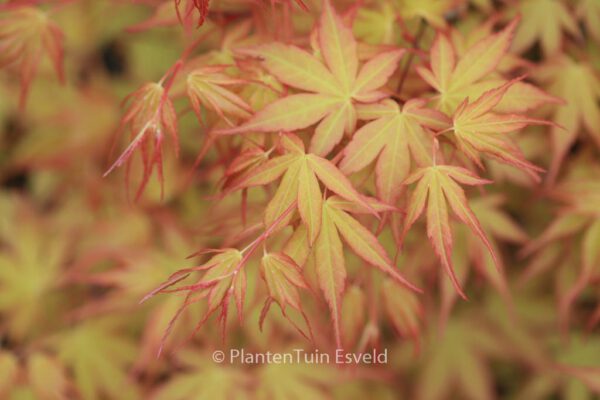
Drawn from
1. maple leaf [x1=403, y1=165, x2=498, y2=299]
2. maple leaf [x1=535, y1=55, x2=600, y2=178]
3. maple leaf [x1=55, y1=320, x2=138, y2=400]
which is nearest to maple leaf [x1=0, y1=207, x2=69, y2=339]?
maple leaf [x1=55, y1=320, x2=138, y2=400]

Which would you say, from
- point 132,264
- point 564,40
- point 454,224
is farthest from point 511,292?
point 132,264

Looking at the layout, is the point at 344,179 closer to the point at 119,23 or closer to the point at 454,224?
the point at 454,224

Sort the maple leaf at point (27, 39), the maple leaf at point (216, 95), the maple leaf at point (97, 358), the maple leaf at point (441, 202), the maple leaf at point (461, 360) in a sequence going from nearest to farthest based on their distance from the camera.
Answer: the maple leaf at point (441, 202) → the maple leaf at point (216, 95) → the maple leaf at point (27, 39) → the maple leaf at point (97, 358) → the maple leaf at point (461, 360)

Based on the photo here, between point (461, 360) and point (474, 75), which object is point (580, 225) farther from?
point (461, 360)

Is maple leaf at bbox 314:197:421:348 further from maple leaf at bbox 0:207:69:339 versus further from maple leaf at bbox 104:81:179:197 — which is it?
maple leaf at bbox 0:207:69:339

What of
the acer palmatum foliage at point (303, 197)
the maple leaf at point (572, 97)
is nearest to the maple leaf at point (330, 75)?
the acer palmatum foliage at point (303, 197)

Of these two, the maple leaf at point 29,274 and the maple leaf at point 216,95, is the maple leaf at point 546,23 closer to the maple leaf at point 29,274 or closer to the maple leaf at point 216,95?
the maple leaf at point 216,95

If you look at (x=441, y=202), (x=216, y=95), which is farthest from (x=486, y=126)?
(x=216, y=95)
